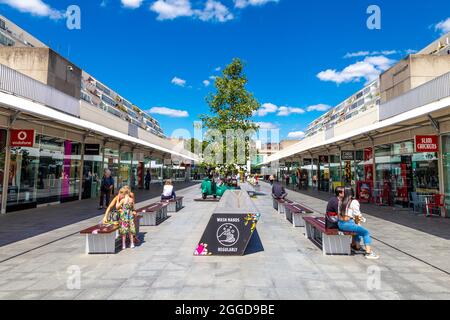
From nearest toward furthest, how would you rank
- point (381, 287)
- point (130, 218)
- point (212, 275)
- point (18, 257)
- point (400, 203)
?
point (381, 287)
point (212, 275)
point (18, 257)
point (130, 218)
point (400, 203)

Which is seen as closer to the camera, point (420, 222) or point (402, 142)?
point (420, 222)

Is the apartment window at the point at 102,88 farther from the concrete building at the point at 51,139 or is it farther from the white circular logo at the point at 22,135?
the white circular logo at the point at 22,135

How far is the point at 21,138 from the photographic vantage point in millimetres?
11039

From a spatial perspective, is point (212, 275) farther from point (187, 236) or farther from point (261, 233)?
point (261, 233)

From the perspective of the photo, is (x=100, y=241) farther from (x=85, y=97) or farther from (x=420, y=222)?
(x=85, y=97)

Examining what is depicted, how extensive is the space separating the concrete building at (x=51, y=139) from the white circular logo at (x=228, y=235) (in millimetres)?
7025

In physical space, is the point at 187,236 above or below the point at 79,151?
below

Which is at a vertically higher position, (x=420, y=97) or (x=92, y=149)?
(x=420, y=97)

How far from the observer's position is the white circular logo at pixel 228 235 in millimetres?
5801

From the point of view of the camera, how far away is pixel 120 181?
894 inches

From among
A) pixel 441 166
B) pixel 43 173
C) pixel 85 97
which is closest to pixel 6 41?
pixel 85 97

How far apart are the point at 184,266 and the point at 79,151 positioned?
1379 cm

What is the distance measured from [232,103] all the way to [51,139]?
389 inches
